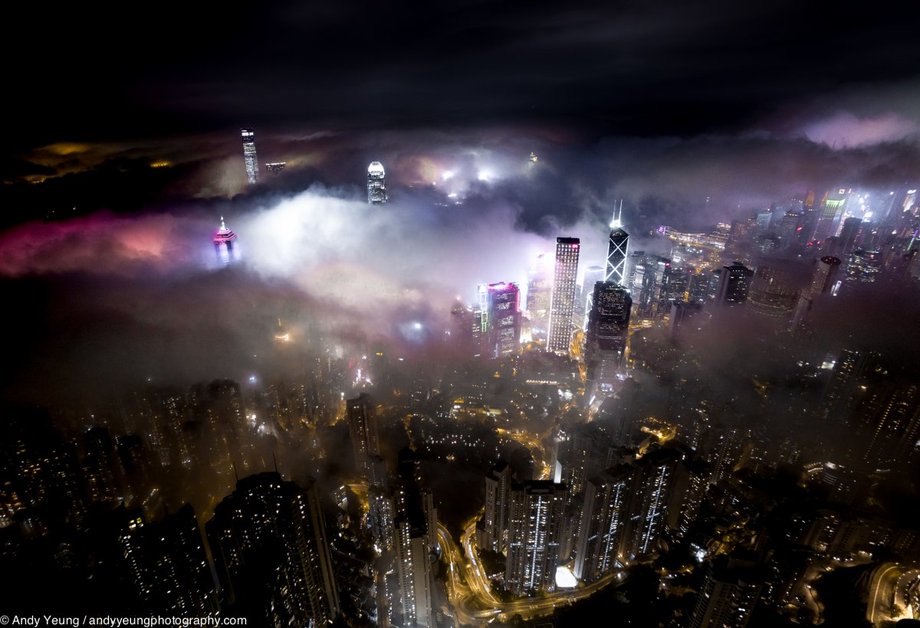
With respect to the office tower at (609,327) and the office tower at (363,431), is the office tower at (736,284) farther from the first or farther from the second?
the office tower at (363,431)

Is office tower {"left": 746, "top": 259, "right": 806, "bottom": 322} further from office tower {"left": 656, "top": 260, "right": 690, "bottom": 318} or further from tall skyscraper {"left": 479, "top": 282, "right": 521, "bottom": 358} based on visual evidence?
tall skyscraper {"left": 479, "top": 282, "right": 521, "bottom": 358}

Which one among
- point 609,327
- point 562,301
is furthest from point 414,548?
point 562,301

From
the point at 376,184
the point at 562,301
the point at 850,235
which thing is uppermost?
the point at 376,184

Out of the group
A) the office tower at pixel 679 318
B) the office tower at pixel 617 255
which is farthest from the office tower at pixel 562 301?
the office tower at pixel 679 318

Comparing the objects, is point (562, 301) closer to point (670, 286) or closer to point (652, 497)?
point (670, 286)

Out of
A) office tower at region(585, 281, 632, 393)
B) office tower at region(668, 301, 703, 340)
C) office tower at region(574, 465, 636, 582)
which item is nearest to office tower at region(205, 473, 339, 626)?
office tower at region(574, 465, 636, 582)

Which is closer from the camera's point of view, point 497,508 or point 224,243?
point 497,508

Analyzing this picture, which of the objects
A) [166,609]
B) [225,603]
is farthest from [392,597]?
[166,609]
